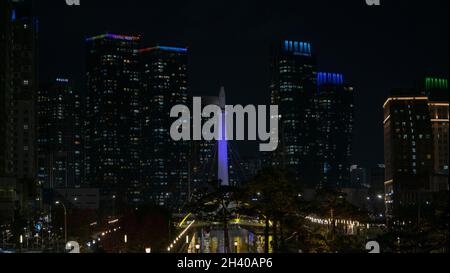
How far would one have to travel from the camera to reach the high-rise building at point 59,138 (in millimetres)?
167250

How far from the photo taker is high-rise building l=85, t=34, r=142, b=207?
17738 cm

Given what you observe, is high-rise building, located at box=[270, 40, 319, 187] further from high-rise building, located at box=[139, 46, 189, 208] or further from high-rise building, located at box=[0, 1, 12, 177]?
high-rise building, located at box=[0, 1, 12, 177]

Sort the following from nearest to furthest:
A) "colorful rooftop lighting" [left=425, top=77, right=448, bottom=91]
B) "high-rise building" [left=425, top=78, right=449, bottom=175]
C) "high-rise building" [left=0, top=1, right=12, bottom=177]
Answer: "high-rise building" [left=0, top=1, right=12, bottom=177]
"high-rise building" [left=425, top=78, right=449, bottom=175]
"colorful rooftop lighting" [left=425, top=77, right=448, bottom=91]

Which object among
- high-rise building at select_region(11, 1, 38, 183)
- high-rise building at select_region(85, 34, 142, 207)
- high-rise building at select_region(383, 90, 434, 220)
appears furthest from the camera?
high-rise building at select_region(85, 34, 142, 207)

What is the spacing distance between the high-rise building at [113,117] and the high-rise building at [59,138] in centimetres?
451

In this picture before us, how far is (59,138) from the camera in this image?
585 ft

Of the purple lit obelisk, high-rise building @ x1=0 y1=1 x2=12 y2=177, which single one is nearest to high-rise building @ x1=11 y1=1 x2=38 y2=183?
high-rise building @ x1=0 y1=1 x2=12 y2=177

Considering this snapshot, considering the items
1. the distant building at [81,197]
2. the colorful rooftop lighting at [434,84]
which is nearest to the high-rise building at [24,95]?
the distant building at [81,197]

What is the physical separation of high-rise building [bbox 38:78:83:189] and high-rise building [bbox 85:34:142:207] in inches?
178

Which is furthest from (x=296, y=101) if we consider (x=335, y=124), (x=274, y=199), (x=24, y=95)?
(x=274, y=199)

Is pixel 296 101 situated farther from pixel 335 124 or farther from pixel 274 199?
pixel 274 199

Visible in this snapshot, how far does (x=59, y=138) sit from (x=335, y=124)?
7709cm
